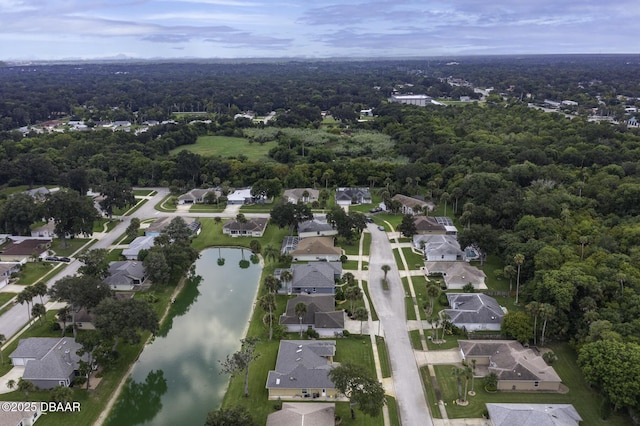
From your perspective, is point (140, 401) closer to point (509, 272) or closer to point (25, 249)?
point (25, 249)

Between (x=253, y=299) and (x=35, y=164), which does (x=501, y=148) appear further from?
(x=35, y=164)

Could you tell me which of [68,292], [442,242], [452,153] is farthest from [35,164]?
[452,153]

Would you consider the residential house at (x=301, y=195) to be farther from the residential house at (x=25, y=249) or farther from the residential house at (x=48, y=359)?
the residential house at (x=48, y=359)

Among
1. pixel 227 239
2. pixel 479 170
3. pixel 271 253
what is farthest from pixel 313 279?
pixel 479 170

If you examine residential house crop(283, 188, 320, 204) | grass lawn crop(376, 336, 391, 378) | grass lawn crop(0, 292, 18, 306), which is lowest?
grass lawn crop(376, 336, 391, 378)

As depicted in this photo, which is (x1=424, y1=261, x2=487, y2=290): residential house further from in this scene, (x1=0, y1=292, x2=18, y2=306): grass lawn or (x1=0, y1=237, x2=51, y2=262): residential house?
(x1=0, y1=237, x2=51, y2=262): residential house

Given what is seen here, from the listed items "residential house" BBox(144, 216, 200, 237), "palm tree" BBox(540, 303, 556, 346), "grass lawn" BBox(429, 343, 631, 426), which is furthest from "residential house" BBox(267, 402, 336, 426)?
"residential house" BBox(144, 216, 200, 237)
